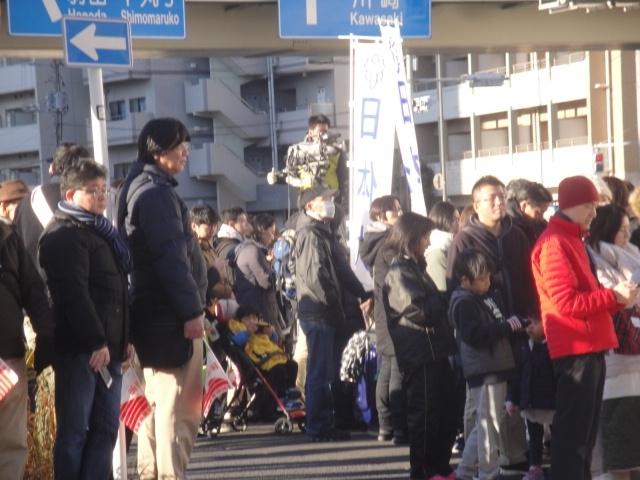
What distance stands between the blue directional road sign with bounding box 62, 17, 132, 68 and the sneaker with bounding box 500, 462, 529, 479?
12.7 ft

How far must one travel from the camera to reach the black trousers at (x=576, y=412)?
21.0ft

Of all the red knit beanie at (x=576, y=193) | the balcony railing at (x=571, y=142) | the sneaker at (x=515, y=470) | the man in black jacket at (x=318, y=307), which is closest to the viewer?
the red knit beanie at (x=576, y=193)

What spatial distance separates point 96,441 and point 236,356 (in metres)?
4.24

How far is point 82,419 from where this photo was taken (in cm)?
608

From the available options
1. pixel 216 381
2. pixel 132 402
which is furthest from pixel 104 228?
pixel 216 381

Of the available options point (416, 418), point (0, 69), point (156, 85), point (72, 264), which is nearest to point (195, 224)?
point (416, 418)

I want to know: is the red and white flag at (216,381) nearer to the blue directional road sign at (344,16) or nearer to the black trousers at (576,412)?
the black trousers at (576,412)

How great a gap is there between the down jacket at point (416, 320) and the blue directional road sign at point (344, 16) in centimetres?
489

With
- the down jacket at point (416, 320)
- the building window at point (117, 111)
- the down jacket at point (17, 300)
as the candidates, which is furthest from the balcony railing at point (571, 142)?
the down jacket at point (17, 300)

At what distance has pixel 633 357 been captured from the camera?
6820 mm

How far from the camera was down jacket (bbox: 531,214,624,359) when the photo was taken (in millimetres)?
A: 6305

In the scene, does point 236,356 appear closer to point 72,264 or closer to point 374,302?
point 374,302

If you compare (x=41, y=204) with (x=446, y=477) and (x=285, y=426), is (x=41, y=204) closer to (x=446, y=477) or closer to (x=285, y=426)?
(x=446, y=477)

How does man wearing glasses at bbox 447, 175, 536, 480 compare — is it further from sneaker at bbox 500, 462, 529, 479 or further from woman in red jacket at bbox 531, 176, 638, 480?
woman in red jacket at bbox 531, 176, 638, 480
